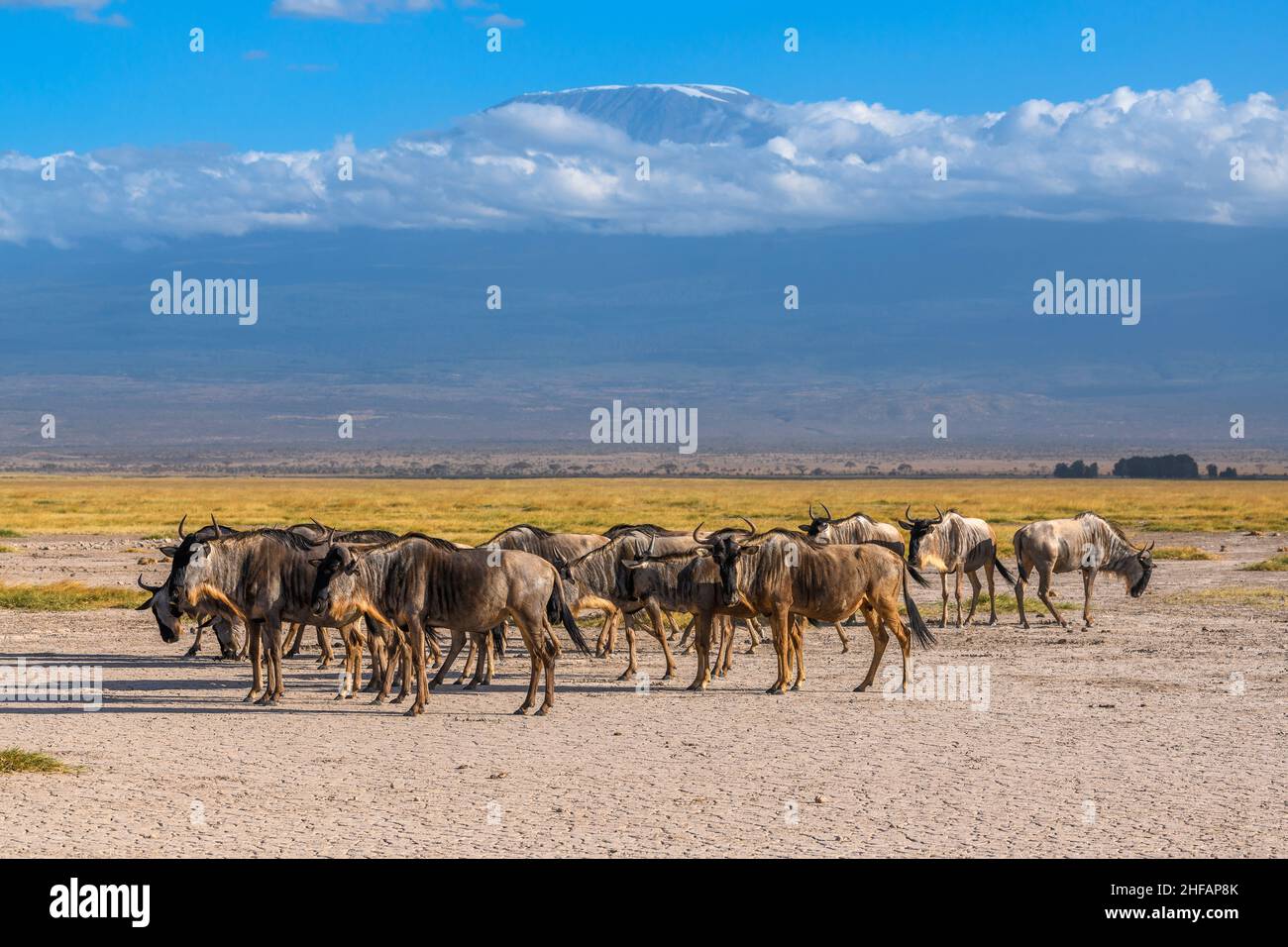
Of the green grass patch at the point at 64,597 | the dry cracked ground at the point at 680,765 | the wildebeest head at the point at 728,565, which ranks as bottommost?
the dry cracked ground at the point at 680,765

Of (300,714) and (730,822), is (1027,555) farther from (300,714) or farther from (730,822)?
(730,822)

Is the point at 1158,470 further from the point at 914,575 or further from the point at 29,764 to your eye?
the point at 29,764

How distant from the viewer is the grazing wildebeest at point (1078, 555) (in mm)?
23672

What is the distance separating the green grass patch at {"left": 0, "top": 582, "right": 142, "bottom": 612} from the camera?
25.7m

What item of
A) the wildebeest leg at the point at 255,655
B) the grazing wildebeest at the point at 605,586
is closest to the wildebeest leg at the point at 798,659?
the grazing wildebeest at the point at 605,586

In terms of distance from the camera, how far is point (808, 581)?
16469 mm

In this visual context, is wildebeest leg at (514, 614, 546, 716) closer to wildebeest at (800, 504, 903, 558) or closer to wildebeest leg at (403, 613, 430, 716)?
wildebeest leg at (403, 613, 430, 716)

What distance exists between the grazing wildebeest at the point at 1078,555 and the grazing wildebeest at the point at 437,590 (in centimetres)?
999

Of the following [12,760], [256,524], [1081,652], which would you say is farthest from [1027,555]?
[256,524]

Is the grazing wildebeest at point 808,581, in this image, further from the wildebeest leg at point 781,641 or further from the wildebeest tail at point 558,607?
the wildebeest tail at point 558,607

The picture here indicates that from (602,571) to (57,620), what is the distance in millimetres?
10196

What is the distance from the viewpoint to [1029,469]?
527 feet

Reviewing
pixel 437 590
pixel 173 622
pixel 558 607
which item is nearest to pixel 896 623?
pixel 558 607

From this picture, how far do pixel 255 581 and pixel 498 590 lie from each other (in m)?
2.53
